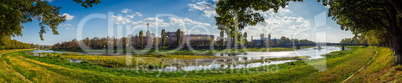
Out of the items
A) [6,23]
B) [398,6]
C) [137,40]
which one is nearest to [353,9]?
[398,6]

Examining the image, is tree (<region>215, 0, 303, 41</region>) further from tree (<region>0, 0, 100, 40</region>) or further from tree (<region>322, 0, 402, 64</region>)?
tree (<region>0, 0, 100, 40</region>)

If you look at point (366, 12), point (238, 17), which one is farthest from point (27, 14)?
point (366, 12)

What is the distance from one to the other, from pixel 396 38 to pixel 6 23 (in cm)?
2816

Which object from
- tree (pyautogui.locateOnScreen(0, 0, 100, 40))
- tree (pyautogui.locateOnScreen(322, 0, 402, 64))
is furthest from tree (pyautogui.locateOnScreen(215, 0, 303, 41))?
tree (pyautogui.locateOnScreen(0, 0, 100, 40))

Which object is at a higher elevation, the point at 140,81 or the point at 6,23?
the point at 6,23

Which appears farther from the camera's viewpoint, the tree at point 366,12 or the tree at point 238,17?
the tree at point 366,12

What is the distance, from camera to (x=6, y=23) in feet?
36.6

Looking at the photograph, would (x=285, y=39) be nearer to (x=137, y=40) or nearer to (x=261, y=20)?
(x=137, y=40)

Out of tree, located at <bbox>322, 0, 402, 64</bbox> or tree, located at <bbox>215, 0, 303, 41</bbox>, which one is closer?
tree, located at <bbox>215, 0, 303, 41</bbox>

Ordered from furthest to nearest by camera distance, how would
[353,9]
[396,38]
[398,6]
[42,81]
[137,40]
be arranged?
[137,40] → [396,38] → [42,81] → [353,9] → [398,6]

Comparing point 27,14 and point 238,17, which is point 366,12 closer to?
point 238,17

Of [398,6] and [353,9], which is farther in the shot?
[353,9]

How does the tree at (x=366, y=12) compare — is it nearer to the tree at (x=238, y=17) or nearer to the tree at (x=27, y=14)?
A: the tree at (x=238, y=17)

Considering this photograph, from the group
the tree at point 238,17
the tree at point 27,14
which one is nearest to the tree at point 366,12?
the tree at point 238,17
